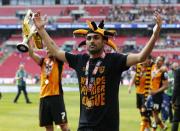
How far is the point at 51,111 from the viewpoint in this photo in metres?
10.3

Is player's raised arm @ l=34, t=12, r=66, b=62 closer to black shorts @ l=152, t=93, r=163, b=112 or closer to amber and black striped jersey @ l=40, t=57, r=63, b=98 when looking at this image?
amber and black striped jersey @ l=40, t=57, r=63, b=98

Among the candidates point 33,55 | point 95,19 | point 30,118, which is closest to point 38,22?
point 33,55

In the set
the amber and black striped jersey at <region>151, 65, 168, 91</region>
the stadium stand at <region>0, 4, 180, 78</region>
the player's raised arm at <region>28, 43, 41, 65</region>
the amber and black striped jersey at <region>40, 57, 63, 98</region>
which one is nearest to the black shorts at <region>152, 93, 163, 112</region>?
the amber and black striped jersey at <region>151, 65, 168, 91</region>

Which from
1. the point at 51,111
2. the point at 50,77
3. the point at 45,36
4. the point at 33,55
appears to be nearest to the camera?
the point at 45,36

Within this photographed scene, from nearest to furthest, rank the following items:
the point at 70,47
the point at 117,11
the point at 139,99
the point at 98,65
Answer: the point at 98,65
the point at 139,99
the point at 70,47
the point at 117,11

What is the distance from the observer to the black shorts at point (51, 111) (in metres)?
10.3

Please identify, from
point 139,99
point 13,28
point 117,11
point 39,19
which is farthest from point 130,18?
point 39,19

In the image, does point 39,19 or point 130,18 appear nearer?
point 39,19

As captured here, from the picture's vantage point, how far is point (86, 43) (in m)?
6.30

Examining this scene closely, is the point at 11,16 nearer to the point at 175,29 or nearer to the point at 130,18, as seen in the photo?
the point at 130,18

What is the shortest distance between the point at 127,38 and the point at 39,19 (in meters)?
59.7

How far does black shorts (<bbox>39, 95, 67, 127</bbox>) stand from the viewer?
10.3 metres

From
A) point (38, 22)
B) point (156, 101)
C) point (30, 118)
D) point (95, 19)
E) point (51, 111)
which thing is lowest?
point (95, 19)

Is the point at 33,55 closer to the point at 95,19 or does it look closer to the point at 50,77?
the point at 50,77
